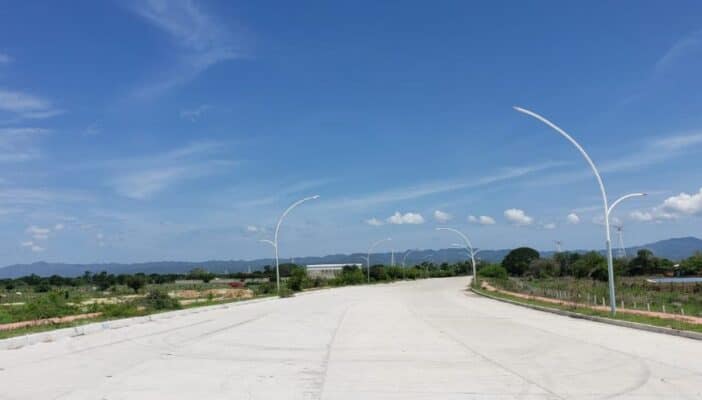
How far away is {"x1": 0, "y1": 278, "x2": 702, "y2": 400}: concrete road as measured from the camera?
9.38 metres

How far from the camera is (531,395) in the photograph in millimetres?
9094

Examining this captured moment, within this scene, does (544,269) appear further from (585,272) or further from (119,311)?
(119,311)

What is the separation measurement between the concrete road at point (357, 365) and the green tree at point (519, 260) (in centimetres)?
12158

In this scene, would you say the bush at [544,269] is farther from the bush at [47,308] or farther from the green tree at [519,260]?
the bush at [47,308]

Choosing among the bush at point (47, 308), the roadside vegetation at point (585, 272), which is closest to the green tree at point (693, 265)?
the roadside vegetation at point (585, 272)

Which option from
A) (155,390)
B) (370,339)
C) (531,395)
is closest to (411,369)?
(531,395)

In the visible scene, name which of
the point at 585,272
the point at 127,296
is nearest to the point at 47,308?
the point at 127,296

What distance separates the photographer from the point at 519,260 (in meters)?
146

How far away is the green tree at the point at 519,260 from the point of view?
139 m

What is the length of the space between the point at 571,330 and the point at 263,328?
10199mm

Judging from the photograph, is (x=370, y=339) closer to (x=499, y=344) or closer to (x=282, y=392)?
(x=499, y=344)

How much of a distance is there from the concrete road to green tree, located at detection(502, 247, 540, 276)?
12158 cm

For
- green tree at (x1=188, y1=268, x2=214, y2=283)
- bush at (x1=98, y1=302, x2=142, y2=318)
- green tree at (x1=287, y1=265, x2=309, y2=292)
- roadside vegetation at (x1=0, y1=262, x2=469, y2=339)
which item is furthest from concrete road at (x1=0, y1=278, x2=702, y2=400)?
green tree at (x1=188, y1=268, x2=214, y2=283)

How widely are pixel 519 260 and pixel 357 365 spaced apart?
140044 mm
